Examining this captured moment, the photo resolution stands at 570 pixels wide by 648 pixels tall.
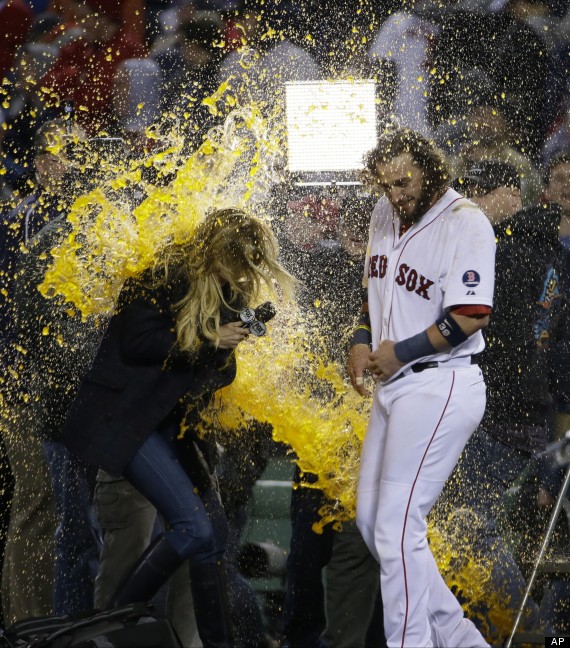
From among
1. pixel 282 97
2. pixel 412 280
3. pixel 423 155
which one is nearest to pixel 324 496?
pixel 412 280

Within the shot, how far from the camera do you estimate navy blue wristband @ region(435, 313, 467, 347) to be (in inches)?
113

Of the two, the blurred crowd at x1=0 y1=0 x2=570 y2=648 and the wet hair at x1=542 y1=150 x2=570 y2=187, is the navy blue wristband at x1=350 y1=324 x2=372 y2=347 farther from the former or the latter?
the wet hair at x1=542 y1=150 x2=570 y2=187

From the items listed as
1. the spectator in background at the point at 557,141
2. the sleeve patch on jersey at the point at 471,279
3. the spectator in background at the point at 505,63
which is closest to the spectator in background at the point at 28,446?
the spectator in background at the point at 505,63

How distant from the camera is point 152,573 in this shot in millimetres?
A: 3146

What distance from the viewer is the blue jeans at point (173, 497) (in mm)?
3148

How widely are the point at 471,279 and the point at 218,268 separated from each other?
2.85 feet

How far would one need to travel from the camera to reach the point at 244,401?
368cm

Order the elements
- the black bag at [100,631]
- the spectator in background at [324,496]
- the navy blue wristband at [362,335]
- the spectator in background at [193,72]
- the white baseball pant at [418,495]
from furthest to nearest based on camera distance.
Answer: the spectator in background at [193,72] → the spectator in background at [324,496] → the navy blue wristband at [362,335] → the white baseball pant at [418,495] → the black bag at [100,631]

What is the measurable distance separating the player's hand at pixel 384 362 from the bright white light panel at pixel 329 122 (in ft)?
3.18

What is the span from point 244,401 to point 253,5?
1.48 meters

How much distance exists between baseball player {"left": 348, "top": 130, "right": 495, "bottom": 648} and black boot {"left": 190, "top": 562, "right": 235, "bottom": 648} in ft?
1.86

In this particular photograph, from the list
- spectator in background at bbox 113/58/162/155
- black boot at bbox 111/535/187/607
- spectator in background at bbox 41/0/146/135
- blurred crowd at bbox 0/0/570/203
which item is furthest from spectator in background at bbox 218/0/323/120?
black boot at bbox 111/535/187/607

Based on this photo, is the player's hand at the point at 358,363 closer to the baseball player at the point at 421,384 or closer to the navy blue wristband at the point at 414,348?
the baseball player at the point at 421,384

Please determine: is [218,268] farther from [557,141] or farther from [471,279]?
[557,141]
